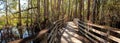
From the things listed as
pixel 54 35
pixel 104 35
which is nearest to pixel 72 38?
pixel 104 35

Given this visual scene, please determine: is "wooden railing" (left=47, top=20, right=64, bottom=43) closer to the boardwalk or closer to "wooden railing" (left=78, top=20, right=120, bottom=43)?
the boardwalk

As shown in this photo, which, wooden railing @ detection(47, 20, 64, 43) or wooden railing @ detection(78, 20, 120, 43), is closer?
wooden railing @ detection(47, 20, 64, 43)

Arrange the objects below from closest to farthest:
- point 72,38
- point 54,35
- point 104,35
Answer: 1. point 54,35
2. point 104,35
3. point 72,38

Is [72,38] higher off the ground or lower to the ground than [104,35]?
lower

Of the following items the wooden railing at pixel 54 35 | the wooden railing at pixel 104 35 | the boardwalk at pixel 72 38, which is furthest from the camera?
the boardwalk at pixel 72 38

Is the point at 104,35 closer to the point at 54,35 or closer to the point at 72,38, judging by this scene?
the point at 54,35

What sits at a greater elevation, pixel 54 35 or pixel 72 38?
pixel 54 35

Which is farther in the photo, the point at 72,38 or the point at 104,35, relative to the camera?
the point at 72,38

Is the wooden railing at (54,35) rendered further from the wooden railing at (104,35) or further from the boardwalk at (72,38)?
the wooden railing at (104,35)

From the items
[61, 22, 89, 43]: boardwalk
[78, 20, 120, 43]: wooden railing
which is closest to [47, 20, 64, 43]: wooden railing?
[61, 22, 89, 43]: boardwalk

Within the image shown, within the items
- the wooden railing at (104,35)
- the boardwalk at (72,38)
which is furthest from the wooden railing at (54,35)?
the wooden railing at (104,35)

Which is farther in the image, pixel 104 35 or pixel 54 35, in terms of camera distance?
pixel 104 35

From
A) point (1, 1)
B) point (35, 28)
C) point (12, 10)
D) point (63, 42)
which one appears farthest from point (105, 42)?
point (12, 10)

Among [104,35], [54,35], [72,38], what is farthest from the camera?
[72,38]
